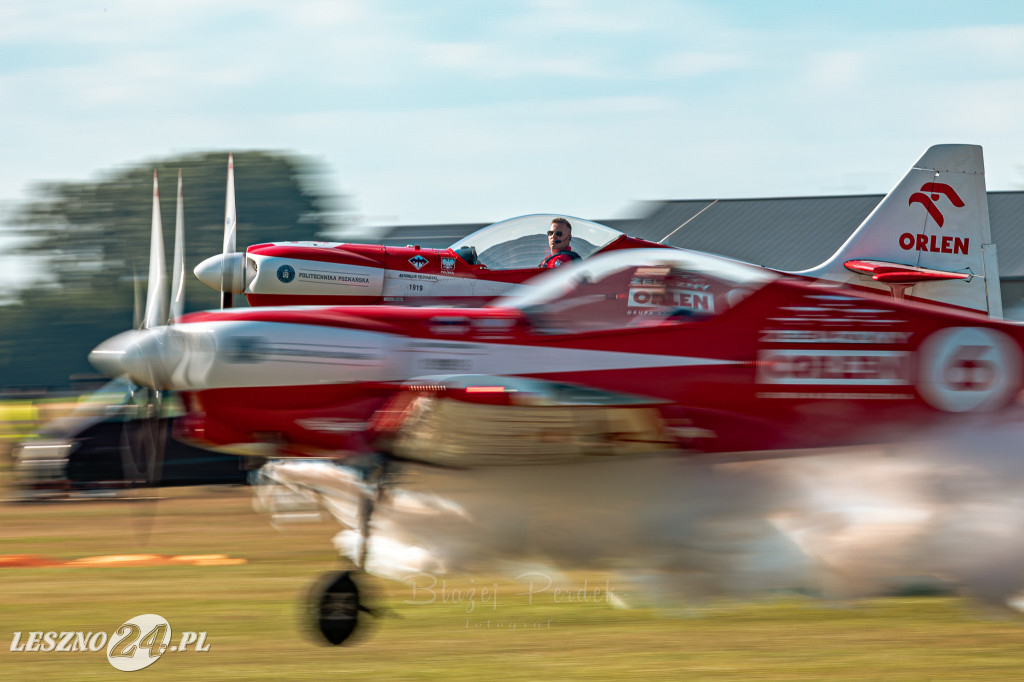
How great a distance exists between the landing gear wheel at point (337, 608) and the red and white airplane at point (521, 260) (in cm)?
317

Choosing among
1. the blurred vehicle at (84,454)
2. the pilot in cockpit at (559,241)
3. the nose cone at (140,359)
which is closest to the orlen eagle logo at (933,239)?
the pilot in cockpit at (559,241)

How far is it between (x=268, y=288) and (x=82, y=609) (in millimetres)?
2970

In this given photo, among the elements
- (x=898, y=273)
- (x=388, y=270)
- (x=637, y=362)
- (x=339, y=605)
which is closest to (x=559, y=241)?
(x=388, y=270)

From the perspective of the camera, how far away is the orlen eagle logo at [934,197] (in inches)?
364

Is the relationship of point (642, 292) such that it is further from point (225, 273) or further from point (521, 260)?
point (225, 273)

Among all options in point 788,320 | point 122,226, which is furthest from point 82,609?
point 122,226

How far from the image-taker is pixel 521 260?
8.39m

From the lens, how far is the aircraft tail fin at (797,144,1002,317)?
28.9 feet

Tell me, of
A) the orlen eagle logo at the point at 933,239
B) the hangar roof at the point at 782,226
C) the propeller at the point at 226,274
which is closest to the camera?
the propeller at the point at 226,274

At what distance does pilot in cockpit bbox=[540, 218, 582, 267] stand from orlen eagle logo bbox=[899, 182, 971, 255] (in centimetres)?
309

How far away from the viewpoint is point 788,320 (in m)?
5.99

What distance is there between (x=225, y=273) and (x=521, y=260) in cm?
237

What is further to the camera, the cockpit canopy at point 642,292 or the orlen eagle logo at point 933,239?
the orlen eagle logo at point 933,239

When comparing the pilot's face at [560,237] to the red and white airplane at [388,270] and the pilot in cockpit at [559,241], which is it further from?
the red and white airplane at [388,270]
